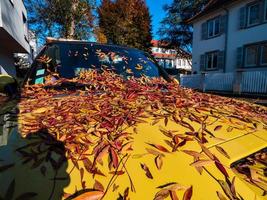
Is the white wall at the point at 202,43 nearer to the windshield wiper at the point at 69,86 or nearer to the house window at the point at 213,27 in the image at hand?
the house window at the point at 213,27

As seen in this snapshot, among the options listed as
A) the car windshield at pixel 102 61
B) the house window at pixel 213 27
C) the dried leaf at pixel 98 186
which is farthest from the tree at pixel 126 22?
the dried leaf at pixel 98 186

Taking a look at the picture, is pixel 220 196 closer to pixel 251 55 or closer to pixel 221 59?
pixel 251 55

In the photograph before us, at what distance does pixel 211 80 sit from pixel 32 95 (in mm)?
16491

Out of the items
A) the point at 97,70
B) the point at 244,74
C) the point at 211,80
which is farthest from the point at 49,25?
the point at 97,70

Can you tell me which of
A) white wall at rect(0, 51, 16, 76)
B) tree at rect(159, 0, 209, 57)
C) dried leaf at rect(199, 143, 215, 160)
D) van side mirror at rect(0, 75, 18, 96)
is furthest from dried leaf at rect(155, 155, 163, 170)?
tree at rect(159, 0, 209, 57)

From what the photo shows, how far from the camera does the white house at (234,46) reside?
49.5ft

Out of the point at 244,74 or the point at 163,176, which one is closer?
the point at 163,176

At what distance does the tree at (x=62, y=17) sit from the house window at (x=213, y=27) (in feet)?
32.6

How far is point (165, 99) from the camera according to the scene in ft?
6.41

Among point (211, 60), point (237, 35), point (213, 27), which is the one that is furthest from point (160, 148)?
point (213, 27)

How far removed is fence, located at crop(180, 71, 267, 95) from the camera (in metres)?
14.1

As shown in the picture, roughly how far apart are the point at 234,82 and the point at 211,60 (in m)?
5.47

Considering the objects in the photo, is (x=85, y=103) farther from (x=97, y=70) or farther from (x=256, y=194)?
(x=256, y=194)

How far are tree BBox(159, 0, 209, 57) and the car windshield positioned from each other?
3341 centimetres
